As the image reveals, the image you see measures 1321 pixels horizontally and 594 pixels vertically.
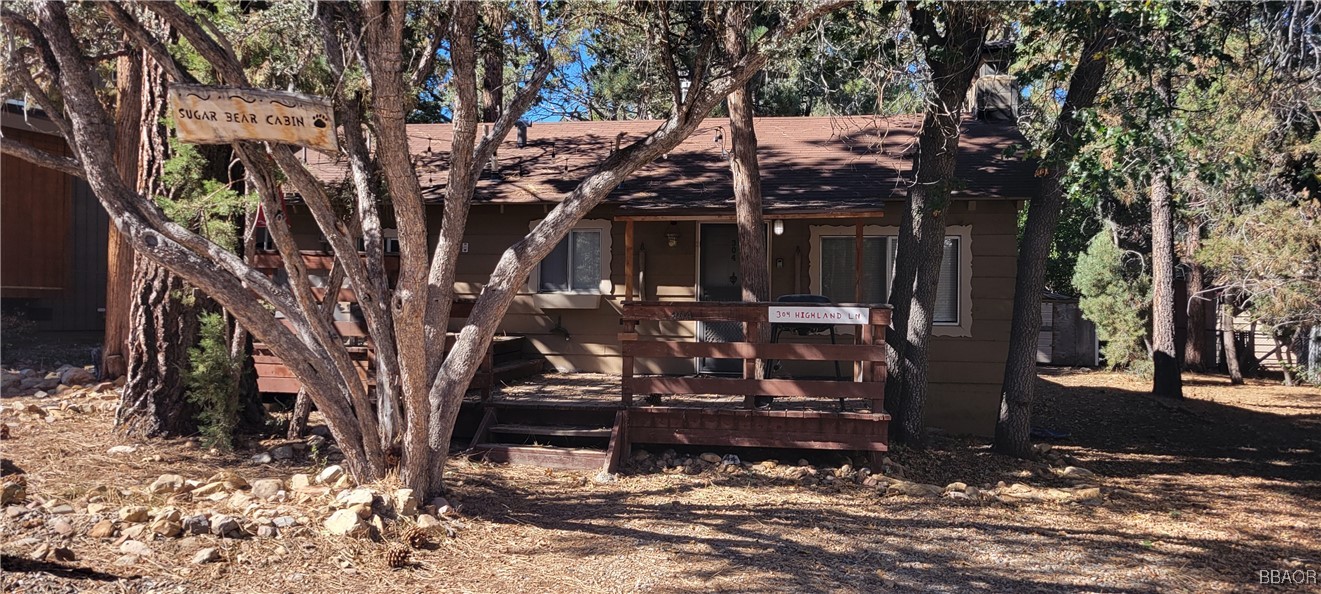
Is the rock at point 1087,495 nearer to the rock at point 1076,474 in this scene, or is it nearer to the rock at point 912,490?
the rock at point 1076,474

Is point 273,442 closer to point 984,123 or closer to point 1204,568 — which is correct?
point 1204,568

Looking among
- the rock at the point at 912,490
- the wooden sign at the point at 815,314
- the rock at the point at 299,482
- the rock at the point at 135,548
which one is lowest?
the rock at the point at 912,490

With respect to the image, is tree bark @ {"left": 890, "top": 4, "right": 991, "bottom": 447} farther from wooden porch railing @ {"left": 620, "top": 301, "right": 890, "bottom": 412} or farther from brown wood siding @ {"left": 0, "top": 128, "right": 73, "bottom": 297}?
brown wood siding @ {"left": 0, "top": 128, "right": 73, "bottom": 297}

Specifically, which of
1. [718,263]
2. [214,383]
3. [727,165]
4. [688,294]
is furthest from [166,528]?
[727,165]

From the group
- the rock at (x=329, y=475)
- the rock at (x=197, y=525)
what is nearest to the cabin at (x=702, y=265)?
the rock at (x=329, y=475)

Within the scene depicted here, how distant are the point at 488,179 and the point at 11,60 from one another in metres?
5.55

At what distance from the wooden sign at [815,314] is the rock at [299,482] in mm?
3961

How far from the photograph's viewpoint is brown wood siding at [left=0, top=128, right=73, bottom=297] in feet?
37.6

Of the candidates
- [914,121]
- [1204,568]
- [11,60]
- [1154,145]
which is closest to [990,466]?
[1204,568]

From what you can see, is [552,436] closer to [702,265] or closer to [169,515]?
[702,265]

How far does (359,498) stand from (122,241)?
554cm

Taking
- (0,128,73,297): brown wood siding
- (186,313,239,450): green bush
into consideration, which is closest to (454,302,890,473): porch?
(186,313,239,450): green bush

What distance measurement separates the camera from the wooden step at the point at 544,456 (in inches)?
295

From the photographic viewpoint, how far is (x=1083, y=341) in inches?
726
